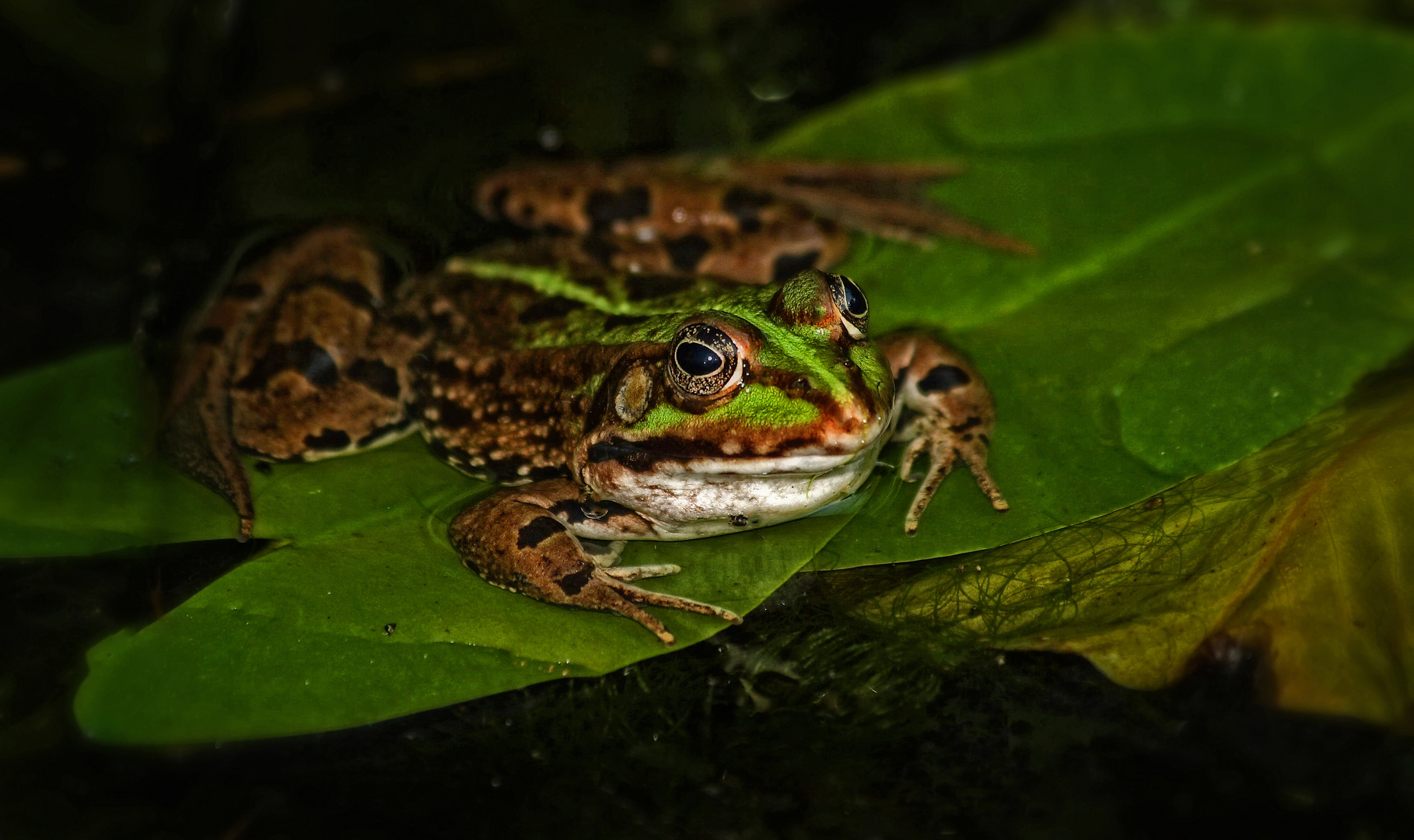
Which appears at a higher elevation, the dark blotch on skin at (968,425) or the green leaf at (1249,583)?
the dark blotch on skin at (968,425)

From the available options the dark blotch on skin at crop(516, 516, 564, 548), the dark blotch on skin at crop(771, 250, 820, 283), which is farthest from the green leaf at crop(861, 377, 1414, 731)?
the dark blotch on skin at crop(771, 250, 820, 283)

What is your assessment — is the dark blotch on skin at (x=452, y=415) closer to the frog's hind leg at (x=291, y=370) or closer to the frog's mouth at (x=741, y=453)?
the frog's hind leg at (x=291, y=370)

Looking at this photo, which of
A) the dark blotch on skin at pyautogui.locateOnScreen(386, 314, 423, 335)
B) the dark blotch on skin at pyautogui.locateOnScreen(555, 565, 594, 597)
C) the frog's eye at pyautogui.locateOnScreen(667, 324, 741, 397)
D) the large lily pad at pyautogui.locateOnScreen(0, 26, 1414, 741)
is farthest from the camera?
the dark blotch on skin at pyautogui.locateOnScreen(386, 314, 423, 335)

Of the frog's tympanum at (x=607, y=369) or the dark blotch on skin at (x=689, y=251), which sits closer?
the frog's tympanum at (x=607, y=369)

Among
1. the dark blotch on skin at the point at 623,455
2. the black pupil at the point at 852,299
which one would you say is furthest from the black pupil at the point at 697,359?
the black pupil at the point at 852,299

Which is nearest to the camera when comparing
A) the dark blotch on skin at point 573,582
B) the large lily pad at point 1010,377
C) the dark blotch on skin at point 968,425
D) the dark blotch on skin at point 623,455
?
the large lily pad at point 1010,377

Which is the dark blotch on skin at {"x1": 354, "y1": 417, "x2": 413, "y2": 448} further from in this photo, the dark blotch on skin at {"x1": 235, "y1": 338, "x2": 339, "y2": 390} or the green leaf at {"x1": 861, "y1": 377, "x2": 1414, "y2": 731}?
the green leaf at {"x1": 861, "y1": 377, "x2": 1414, "y2": 731}

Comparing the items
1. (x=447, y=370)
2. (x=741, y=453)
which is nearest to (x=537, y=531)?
(x=741, y=453)

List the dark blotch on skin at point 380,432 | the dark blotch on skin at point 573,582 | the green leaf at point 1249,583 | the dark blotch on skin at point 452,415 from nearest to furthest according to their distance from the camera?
the green leaf at point 1249,583 < the dark blotch on skin at point 573,582 < the dark blotch on skin at point 452,415 < the dark blotch on skin at point 380,432
